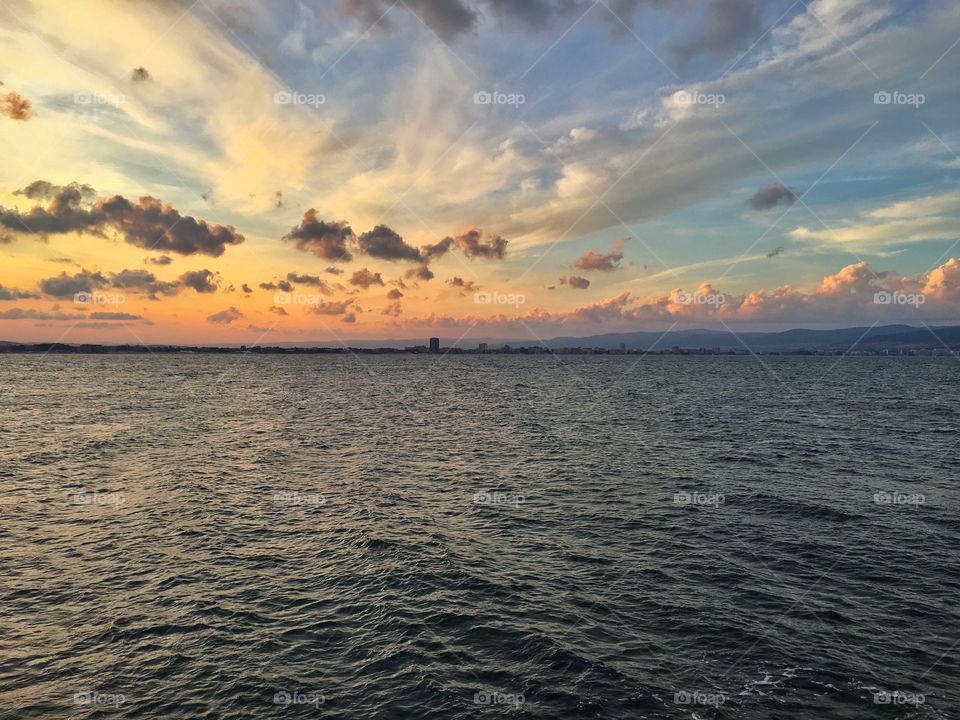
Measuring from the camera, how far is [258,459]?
52375 millimetres

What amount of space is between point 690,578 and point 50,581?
29.7 metres

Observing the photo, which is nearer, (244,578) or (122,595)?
(122,595)

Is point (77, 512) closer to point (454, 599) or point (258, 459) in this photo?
point (258, 459)

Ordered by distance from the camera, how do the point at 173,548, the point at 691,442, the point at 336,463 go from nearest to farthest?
the point at 173,548, the point at 336,463, the point at 691,442

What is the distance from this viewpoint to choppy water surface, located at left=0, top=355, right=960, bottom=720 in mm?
17047

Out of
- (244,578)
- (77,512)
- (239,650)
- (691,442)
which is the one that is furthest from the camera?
(691,442)

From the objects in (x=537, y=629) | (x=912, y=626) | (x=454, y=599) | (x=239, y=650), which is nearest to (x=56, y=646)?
(x=239, y=650)

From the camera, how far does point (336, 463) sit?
51594 mm

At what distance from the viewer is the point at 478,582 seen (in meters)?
24.9

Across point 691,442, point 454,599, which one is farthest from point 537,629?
point 691,442

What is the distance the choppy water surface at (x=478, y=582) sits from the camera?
17.0 metres

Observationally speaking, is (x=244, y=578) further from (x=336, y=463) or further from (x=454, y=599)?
(x=336, y=463)

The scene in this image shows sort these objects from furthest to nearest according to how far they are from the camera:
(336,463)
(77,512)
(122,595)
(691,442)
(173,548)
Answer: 1. (691,442)
2. (336,463)
3. (77,512)
4. (173,548)
5. (122,595)

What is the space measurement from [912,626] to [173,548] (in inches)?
1350
